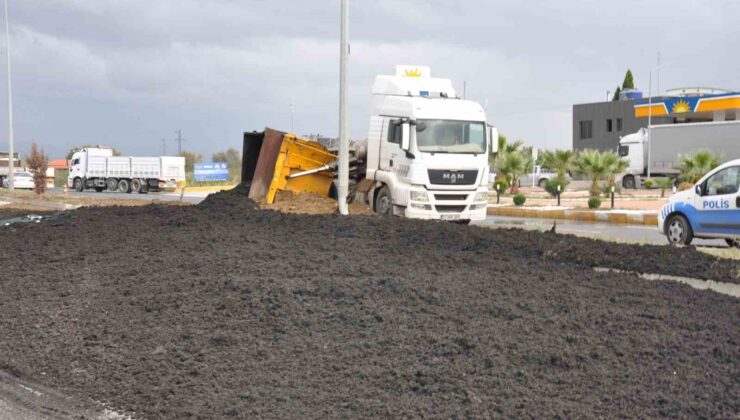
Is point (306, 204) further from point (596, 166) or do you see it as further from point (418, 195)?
point (596, 166)

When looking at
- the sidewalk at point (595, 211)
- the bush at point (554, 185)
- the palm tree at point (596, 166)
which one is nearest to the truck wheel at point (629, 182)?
the sidewalk at point (595, 211)

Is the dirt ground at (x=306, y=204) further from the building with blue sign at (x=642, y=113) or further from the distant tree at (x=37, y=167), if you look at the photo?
the building with blue sign at (x=642, y=113)

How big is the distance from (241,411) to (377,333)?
1659mm

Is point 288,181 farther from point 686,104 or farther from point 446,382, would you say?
point 686,104

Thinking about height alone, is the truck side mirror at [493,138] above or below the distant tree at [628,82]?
below

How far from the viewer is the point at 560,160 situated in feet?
111

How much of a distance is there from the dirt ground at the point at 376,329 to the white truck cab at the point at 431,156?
6.46 m

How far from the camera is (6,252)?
12.0m

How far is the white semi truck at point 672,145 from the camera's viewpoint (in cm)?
4316

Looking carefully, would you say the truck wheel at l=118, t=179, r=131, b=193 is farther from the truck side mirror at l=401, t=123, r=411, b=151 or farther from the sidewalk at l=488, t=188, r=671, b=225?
the truck side mirror at l=401, t=123, r=411, b=151

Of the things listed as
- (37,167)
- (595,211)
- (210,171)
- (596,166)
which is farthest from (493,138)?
(210,171)

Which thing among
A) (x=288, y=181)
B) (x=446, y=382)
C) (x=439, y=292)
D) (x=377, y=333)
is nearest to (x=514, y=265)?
(x=439, y=292)

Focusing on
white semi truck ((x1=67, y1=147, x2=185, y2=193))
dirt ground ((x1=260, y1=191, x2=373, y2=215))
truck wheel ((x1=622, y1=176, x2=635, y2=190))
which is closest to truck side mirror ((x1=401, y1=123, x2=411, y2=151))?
dirt ground ((x1=260, y1=191, x2=373, y2=215))

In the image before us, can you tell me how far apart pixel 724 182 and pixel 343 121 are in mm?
8127
